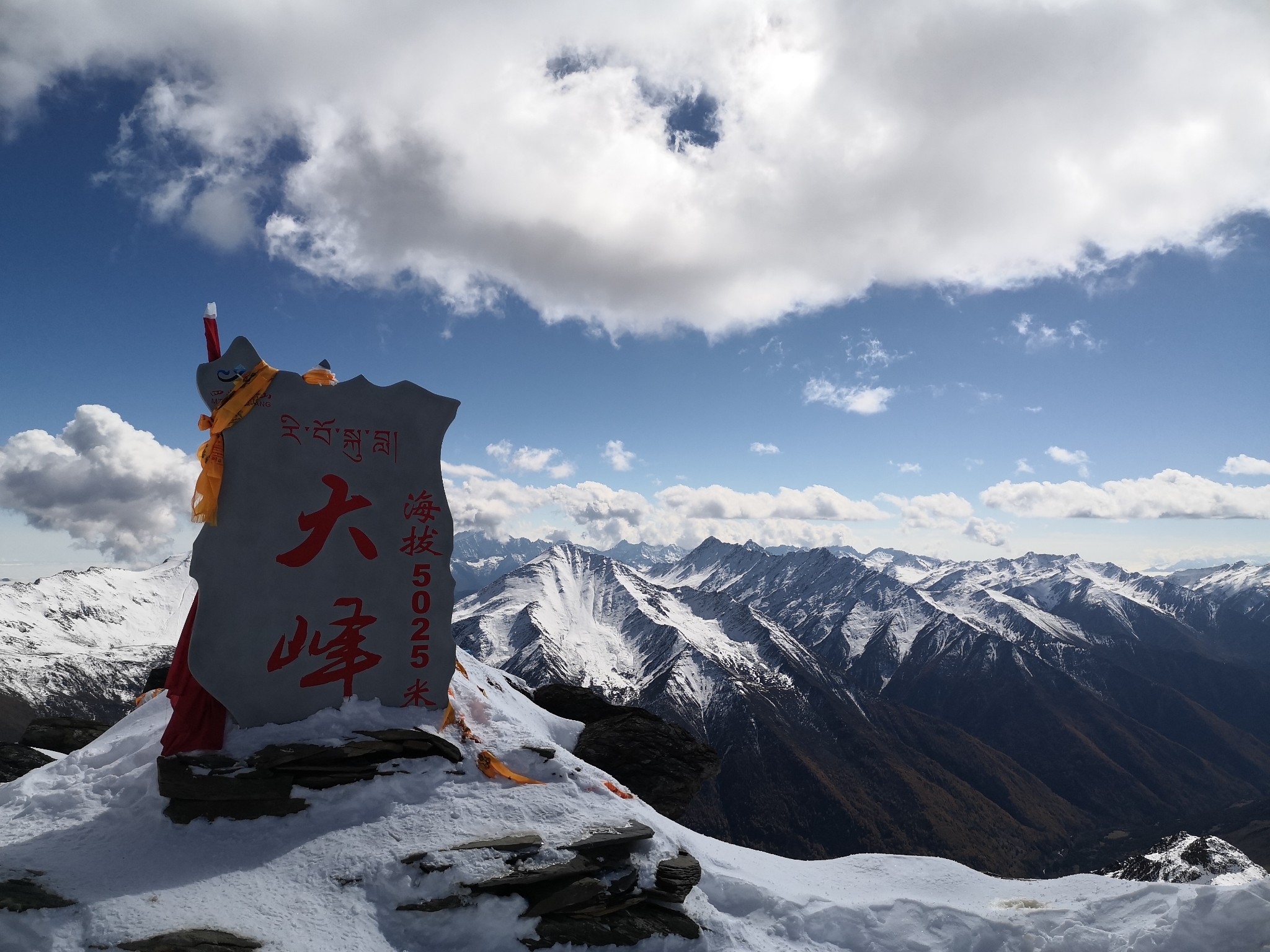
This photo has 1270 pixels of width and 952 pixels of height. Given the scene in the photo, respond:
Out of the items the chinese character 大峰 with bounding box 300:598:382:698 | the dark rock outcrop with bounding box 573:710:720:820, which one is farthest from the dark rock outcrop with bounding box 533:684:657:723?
the chinese character 大峰 with bounding box 300:598:382:698

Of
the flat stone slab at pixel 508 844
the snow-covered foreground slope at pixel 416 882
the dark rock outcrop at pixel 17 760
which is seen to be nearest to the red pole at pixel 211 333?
the snow-covered foreground slope at pixel 416 882

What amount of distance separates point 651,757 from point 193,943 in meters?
16.9

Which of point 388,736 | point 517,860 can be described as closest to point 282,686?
point 388,736

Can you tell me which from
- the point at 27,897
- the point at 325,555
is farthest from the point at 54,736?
the point at 27,897

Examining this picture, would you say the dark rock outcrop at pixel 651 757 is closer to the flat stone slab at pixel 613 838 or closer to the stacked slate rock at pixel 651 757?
the stacked slate rock at pixel 651 757

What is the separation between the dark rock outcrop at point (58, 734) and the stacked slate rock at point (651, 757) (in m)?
20.1

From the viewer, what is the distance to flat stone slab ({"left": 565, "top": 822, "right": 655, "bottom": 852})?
1246 cm

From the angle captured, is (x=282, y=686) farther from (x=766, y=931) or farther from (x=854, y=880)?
(x=854, y=880)

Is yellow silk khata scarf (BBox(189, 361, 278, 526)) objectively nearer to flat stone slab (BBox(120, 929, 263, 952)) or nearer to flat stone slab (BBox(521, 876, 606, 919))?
flat stone slab (BBox(120, 929, 263, 952))

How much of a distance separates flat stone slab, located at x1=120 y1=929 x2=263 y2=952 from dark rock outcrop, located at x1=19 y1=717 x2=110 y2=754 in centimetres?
2184

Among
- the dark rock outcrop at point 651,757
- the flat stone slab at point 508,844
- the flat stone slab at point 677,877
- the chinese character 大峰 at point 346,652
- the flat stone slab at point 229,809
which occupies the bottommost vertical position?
the dark rock outcrop at point 651,757

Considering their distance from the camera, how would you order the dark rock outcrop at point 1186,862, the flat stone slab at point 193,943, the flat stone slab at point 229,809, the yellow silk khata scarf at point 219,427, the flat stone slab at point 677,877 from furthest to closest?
1. the dark rock outcrop at point 1186,862
2. the yellow silk khata scarf at point 219,427
3. the flat stone slab at point 229,809
4. the flat stone slab at point 677,877
5. the flat stone slab at point 193,943

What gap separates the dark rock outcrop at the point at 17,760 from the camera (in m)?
20.8

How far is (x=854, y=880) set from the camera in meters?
16.3
